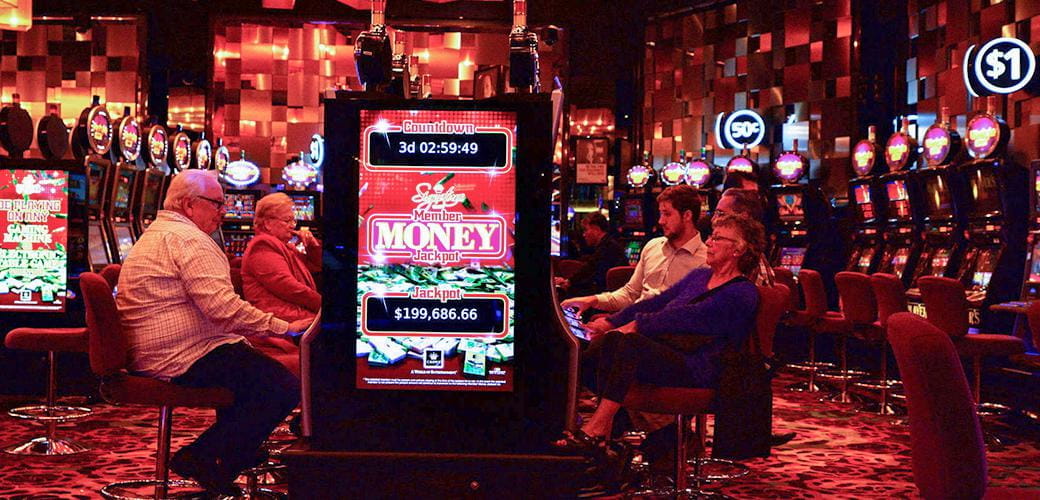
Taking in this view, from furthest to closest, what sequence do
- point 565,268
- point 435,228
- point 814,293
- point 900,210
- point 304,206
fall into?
point 304,206 → point 565,268 → point 900,210 → point 814,293 → point 435,228

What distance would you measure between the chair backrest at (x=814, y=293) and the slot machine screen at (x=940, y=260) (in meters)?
0.83

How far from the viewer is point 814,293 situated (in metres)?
7.45

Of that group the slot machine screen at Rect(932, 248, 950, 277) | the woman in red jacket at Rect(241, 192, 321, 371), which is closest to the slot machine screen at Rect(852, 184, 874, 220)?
the slot machine screen at Rect(932, 248, 950, 277)

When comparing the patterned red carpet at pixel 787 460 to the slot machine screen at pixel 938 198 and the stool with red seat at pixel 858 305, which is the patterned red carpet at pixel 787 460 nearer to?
the stool with red seat at pixel 858 305

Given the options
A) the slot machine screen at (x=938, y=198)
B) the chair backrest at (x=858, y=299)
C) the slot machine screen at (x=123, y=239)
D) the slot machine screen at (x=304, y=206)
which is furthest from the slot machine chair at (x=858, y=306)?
the slot machine screen at (x=304, y=206)

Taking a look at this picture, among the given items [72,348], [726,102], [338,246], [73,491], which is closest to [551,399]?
[338,246]

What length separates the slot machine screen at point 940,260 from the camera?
25.0 ft

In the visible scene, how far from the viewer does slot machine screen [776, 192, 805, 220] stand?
9805mm

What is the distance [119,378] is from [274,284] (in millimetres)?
1041

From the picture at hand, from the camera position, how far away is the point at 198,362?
369cm

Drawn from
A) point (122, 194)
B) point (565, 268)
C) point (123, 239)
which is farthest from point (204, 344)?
point (565, 268)

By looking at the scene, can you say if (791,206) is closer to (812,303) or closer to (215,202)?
(812,303)

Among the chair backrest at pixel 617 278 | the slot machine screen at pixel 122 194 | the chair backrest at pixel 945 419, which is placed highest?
the slot machine screen at pixel 122 194

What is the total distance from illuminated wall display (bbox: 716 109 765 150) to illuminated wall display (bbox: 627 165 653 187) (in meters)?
1.22
